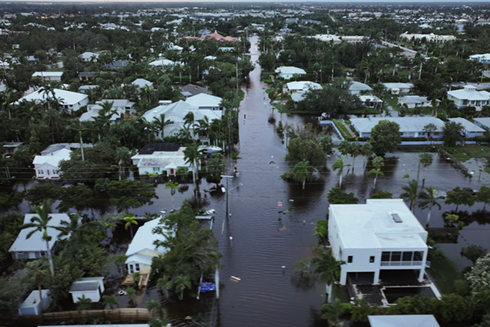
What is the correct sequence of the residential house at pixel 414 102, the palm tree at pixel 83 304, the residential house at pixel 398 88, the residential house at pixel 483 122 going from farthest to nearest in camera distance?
the residential house at pixel 398 88 → the residential house at pixel 414 102 → the residential house at pixel 483 122 → the palm tree at pixel 83 304

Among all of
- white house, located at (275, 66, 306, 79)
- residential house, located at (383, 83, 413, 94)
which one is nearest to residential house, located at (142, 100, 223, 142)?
white house, located at (275, 66, 306, 79)

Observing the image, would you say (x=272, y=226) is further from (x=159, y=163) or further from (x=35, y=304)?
(x=35, y=304)

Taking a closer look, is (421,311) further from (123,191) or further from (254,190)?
(123,191)

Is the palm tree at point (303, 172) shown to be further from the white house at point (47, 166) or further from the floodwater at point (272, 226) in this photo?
the white house at point (47, 166)

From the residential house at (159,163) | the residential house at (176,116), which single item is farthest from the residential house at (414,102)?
the residential house at (159,163)

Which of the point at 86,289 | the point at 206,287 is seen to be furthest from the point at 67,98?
the point at 206,287

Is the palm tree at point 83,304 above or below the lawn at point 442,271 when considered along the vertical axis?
above
